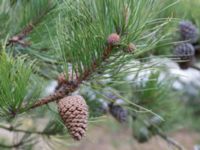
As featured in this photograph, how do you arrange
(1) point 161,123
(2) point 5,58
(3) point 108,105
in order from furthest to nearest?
(1) point 161,123 → (3) point 108,105 → (2) point 5,58

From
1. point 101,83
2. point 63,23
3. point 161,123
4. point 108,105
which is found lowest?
point 161,123

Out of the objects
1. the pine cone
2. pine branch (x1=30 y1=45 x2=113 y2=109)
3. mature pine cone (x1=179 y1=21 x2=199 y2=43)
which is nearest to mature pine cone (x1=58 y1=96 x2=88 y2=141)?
pine branch (x1=30 y1=45 x2=113 y2=109)

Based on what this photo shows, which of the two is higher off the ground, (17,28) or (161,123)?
(17,28)

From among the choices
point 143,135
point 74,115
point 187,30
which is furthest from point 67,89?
point 143,135

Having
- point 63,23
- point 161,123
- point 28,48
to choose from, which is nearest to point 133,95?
point 161,123

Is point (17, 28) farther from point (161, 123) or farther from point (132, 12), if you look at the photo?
point (161, 123)

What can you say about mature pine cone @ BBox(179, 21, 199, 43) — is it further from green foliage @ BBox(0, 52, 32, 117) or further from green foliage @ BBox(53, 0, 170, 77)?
green foliage @ BBox(0, 52, 32, 117)

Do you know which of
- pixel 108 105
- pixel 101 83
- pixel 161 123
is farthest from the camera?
pixel 161 123

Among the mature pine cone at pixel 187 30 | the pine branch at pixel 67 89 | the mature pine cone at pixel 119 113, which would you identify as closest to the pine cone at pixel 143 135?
the mature pine cone at pixel 119 113

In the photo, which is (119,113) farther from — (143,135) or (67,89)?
(67,89)
